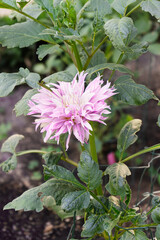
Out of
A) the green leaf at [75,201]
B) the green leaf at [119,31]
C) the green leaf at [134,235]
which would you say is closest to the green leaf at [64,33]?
the green leaf at [119,31]

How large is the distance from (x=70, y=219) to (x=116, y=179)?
101 centimetres

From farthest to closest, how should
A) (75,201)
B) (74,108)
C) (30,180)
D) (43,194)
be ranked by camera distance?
(30,180), (43,194), (75,201), (74,108)

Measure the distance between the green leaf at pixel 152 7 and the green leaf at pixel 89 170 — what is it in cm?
38

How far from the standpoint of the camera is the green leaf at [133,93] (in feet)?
2.92

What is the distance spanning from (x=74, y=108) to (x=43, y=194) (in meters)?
0.35

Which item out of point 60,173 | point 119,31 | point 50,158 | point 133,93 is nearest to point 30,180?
point 50,158

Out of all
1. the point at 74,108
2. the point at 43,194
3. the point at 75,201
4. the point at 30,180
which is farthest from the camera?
the point at 30,180

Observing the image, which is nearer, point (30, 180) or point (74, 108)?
point (74, 108)

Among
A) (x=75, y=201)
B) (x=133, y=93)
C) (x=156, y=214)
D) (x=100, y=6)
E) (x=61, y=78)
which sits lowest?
(x=156, y=214)

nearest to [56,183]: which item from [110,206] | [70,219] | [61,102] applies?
[110,206]

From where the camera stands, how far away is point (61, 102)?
79cm

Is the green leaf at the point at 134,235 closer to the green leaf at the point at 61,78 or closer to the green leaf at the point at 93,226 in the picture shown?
the green leaf at the point at 93,226

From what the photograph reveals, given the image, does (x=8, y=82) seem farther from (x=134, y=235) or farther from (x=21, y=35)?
(x=134, y=235)

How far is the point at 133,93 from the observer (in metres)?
0.90
